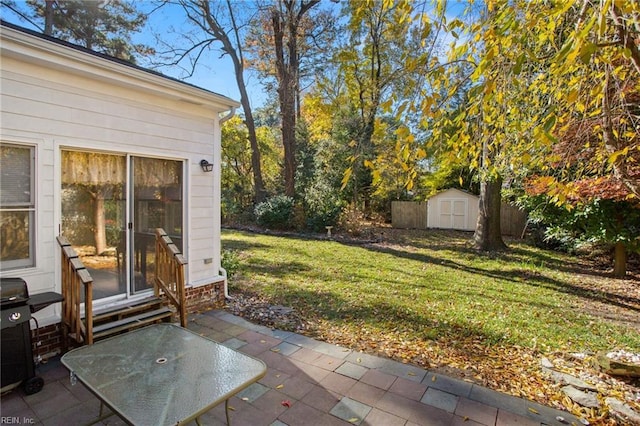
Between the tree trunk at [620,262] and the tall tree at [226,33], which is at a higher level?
the tall tree at [226,33]

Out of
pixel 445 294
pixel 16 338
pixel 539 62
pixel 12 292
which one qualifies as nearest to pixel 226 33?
pixel 445 294

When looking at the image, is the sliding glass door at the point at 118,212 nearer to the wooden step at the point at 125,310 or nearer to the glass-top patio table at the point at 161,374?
the wooden step at the point at 125,310

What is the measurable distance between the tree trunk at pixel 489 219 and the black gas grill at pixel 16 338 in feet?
35.3

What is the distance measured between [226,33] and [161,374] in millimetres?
16697

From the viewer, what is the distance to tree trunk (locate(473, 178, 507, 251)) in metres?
10.3

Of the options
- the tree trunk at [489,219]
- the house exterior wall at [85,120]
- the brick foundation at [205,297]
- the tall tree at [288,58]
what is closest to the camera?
the house exterior wall at [85,120]

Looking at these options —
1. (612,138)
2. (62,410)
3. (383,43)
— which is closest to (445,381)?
(612,138)

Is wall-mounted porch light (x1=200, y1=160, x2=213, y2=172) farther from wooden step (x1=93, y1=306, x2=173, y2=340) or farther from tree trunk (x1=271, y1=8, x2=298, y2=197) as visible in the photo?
tree trunk (x1=271, y1=8, x2=298, y2=197)

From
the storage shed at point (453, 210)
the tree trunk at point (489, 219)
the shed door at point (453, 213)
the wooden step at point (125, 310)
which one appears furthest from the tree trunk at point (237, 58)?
the wooden step at point (125, 310)

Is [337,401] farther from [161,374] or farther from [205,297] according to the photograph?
[205,297]

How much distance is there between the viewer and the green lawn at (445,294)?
4.33 meters

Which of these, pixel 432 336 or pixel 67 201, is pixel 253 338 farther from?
pixel 67 201

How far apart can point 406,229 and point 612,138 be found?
560 inches

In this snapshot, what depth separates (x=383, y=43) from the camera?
15461mm
